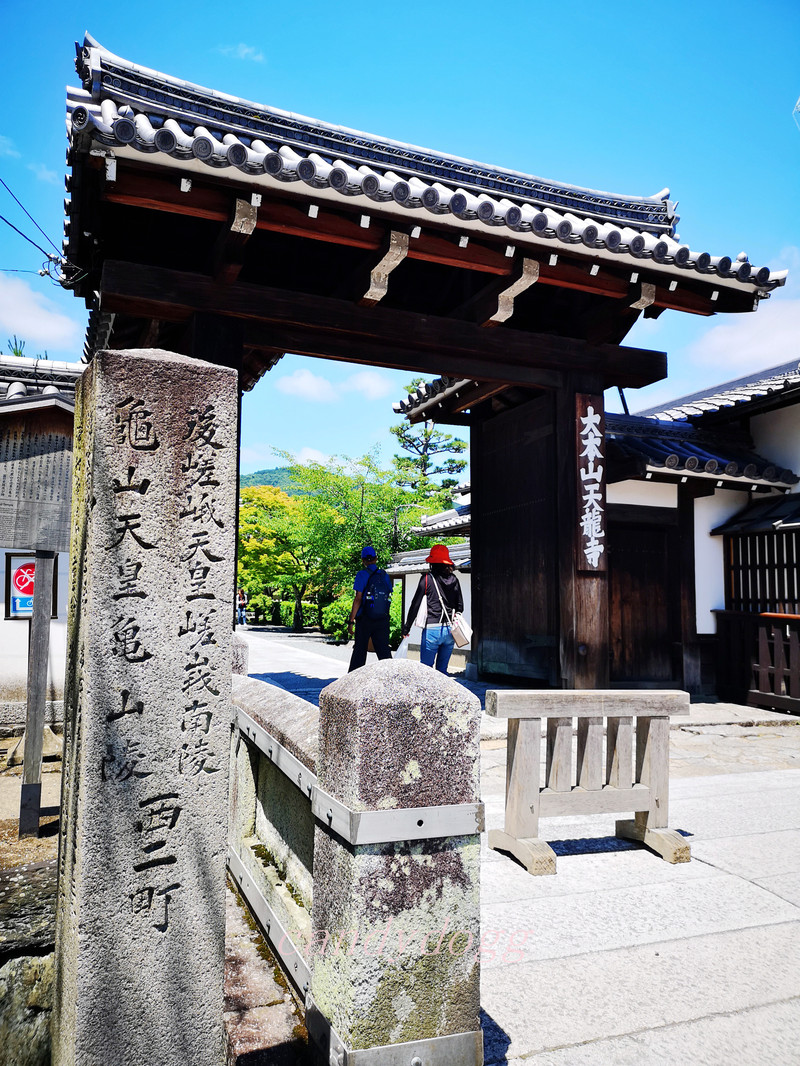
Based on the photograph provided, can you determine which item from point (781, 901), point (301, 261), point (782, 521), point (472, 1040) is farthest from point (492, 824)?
point (782, 521)

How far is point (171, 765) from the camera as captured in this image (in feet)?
6.67

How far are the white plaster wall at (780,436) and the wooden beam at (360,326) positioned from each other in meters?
3.01

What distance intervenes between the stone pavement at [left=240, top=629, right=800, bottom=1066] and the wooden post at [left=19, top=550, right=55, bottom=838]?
3.01m

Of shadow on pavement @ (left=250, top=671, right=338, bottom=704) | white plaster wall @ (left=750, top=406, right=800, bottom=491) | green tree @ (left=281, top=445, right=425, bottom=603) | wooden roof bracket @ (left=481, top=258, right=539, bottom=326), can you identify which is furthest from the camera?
green tree @ (left=281, top=445, right=425, bottom=603)

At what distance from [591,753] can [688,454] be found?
6810 millimetres

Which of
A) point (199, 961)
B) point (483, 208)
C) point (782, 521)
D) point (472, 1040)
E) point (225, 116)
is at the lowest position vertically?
point (472, 1040)

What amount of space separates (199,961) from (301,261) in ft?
23.4

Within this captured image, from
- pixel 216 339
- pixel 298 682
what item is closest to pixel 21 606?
pixel 216 339

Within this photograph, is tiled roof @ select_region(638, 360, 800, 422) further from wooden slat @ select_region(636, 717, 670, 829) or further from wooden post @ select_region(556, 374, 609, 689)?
wooden slat @ select_region(636, 717, 670, 829)

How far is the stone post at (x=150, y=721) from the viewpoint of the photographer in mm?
1941

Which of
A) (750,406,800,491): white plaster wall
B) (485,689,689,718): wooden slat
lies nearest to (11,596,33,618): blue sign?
(485,689,689,718): wooden slat

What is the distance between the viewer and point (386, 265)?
6613 millimetres

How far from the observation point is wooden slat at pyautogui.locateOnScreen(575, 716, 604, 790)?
4281mm

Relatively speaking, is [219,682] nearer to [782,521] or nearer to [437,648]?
[437,648]
